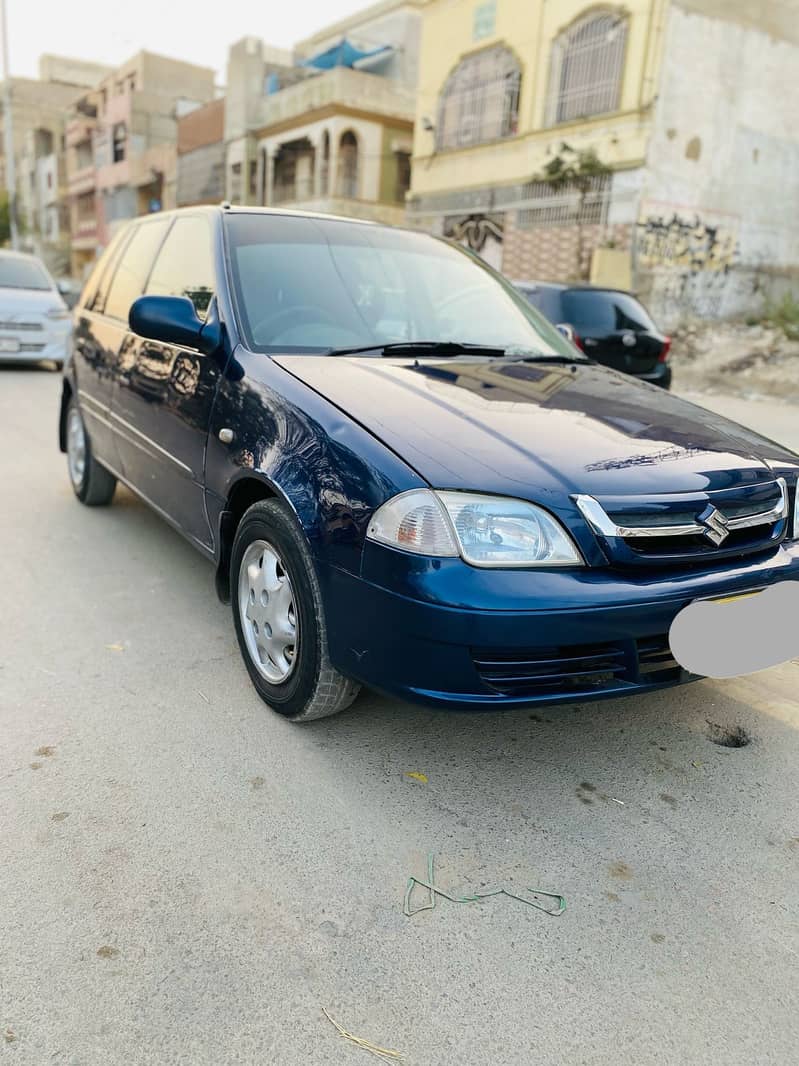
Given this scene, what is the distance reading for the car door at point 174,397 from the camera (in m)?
3.24

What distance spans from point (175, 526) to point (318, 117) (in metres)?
27.2

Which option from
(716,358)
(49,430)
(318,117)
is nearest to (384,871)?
(49,430)

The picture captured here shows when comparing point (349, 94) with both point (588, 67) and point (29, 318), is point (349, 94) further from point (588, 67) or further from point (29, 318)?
point (29, 318)

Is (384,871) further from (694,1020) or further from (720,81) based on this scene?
(720,81)

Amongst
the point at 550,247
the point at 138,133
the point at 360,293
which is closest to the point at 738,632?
the point at 360,293

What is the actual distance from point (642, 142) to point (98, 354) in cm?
1570

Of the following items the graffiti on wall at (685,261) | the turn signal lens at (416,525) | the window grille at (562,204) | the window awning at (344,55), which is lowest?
the turn signal lens at (416,525)

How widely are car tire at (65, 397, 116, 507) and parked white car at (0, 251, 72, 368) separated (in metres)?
6.66

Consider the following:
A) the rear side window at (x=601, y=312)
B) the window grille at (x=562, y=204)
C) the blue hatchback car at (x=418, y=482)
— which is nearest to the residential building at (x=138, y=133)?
the window grille at (x=562, y=204)

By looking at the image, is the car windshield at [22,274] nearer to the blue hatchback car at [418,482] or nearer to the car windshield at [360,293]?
the blue hatchback car at [418,482]

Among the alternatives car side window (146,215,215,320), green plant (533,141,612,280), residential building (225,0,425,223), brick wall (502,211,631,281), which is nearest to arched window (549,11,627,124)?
green plant (533,141,612,280)

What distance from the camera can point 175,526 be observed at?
364cm

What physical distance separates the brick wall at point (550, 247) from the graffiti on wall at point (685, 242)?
426mm

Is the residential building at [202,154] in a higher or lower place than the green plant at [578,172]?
higher
